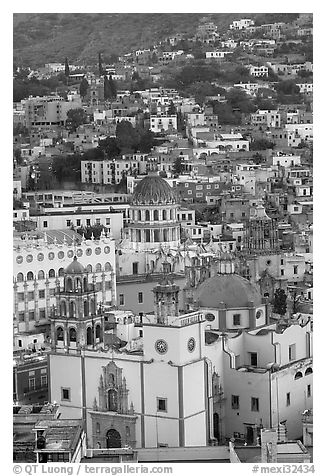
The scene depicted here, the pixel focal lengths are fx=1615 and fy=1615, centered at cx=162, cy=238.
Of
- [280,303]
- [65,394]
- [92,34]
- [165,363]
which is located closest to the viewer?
[165,363]

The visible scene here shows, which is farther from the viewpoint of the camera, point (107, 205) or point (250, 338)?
point (107, 205)

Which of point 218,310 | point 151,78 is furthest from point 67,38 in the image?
point 218,310

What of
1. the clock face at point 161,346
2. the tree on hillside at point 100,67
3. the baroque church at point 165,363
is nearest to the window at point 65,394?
the baroque church at point 165,363

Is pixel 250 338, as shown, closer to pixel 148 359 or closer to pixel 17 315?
pixel 148 359

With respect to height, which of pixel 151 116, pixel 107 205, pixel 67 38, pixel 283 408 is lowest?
pixel 283 408

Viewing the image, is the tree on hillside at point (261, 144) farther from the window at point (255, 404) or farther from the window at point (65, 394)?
the window at point (65, 394)

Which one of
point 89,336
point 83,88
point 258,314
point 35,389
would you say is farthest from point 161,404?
point 83,88

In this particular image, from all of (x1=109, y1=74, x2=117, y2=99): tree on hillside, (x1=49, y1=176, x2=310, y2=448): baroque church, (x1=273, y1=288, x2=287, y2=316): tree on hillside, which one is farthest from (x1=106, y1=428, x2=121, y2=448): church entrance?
(x1=109, y1=74, x2=117, y2=99): tree on hillside

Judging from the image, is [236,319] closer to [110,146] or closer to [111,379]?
[111,379]
